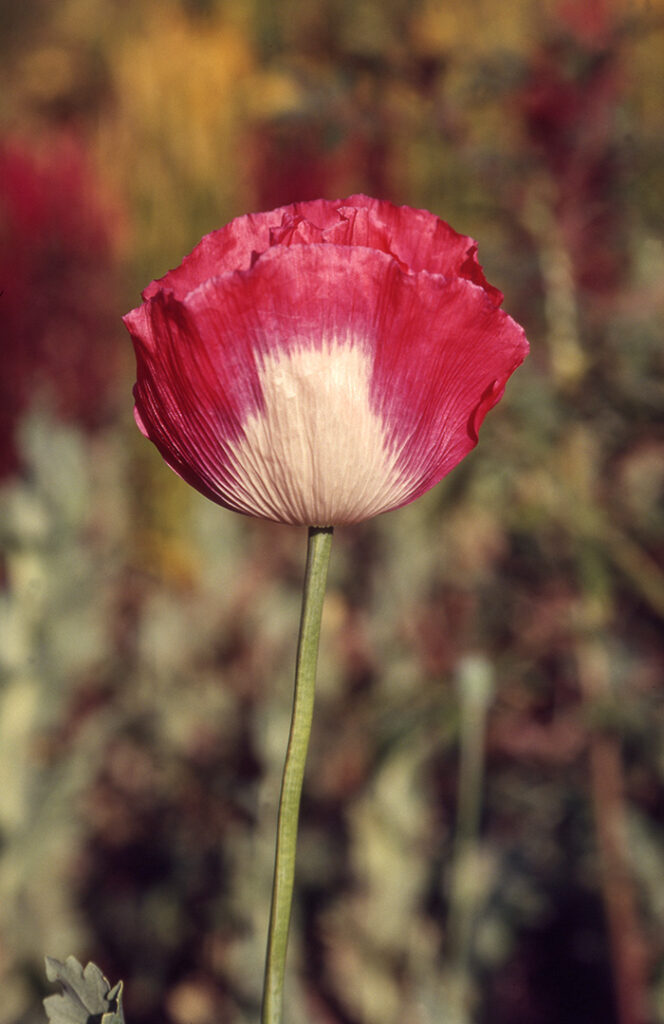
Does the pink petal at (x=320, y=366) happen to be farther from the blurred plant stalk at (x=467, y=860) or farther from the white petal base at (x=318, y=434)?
the blurred plant stalk at (x=467, y=860)

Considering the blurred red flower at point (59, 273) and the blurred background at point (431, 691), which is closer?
the blurred background at point (431, 691)

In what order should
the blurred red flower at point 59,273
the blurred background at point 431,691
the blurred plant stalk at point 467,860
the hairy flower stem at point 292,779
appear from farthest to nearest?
the blurred red flower at point 59,273 → the blurred background at point 431,691 → the blurred plant stalk at point 467,860 → the hairy flower stem at point 292,779

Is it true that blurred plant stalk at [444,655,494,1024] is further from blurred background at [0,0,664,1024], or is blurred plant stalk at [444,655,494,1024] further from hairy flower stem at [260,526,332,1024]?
hairy flower stem at [260,526,332,1024]

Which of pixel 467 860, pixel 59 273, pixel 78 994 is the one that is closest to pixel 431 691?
pixel 467 860

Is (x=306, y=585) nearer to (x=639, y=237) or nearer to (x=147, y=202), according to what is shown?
(x=639, y=237)

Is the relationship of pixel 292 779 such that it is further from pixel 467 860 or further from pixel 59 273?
pixel 59 273

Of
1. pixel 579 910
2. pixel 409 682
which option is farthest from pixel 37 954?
pixel 579 910

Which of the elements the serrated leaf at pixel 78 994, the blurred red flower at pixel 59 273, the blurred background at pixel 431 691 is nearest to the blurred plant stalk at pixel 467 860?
the blurred background at pixel 431 691

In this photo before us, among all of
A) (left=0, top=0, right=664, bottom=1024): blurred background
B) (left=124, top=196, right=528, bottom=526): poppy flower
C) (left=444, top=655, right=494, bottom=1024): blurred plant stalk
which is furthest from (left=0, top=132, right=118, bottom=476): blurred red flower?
(left=124, top=196, right=528, bottom=526): poppy flower
